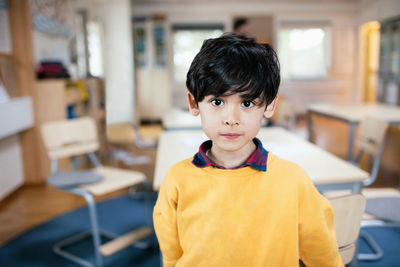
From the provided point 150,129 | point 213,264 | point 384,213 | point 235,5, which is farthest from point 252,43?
point 235,5

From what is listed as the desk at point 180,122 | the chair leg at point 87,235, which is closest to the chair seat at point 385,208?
the desk at point 180,122

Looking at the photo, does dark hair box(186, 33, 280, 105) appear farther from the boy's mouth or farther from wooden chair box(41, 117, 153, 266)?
wooden chair box(41, 117, 153, 266)

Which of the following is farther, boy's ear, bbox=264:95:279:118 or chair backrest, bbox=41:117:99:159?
chair backrest, bbox=41:117:99:159

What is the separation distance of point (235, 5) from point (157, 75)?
2217mm

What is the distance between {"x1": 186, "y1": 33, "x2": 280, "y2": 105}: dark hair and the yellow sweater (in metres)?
0.16

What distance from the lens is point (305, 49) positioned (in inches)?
306

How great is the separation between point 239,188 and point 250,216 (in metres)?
0.06

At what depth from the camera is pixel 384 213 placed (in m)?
1.46

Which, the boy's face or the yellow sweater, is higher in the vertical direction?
the boy's face

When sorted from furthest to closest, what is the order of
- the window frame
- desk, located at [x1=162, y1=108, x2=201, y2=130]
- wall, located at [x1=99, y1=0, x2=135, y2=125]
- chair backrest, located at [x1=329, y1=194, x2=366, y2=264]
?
the window frame
desk, located at [x1=162, y1=108, x2=201, y2=130]
wall, located at [x1=99, y1=0, x2=135, y2=125]
chair backrest, located at [x1=329, y1=194, x2=366, y2=264]

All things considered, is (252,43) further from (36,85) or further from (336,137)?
(36,85)

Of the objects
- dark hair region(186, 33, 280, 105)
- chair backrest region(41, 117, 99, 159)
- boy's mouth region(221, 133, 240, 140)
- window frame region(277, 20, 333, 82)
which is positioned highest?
window frame region(277, 20, 333, 82)

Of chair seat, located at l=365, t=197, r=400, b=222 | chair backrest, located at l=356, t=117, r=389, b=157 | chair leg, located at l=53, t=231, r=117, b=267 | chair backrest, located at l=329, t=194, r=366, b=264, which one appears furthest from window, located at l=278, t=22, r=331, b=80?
chair backrest, located at l=329, t=194, r=366, b=264

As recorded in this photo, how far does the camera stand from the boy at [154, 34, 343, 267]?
662 millimetres
